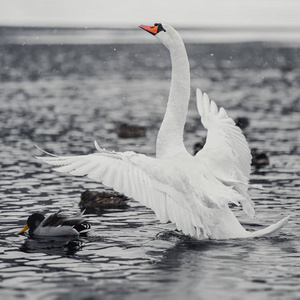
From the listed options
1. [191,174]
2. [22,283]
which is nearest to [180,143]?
[191,174]

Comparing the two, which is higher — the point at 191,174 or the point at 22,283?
the point at 191,174

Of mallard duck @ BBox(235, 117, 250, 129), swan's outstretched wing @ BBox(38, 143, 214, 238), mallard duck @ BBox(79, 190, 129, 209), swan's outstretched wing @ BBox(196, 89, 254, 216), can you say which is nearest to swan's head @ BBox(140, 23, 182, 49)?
swan's outstretched wing @ BBox(196, 89, 254, 216)

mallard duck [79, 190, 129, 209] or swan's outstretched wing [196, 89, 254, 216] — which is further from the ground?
swan's outstretched wing [196, 89, 254, 216]

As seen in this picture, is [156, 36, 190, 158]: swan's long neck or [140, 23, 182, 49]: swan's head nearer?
[156, 36, 190, 158]: swan's long neck

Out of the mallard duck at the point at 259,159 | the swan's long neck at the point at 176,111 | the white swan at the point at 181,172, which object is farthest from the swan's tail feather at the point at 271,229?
the mallard duck at the point at 259,159

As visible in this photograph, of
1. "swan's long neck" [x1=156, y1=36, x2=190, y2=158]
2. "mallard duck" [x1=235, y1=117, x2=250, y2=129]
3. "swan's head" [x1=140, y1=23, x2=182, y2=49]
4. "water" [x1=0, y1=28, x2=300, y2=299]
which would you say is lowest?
"water" [x1=0, y1=28, x2=300, y2=299]

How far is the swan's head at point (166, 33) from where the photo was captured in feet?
44.6

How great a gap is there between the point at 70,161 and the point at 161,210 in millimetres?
1379

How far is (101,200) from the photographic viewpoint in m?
16.0

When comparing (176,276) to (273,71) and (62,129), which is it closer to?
(62,129)

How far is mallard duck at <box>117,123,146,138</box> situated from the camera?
2483 centimetres

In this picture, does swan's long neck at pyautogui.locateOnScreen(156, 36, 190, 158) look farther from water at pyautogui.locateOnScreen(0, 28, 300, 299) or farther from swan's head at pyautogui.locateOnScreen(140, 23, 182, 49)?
water at pyautogui.locateOnScreen(0, 28, 300, 299)

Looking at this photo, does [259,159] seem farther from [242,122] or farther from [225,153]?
[242,122]

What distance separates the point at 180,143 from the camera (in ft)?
43.7
